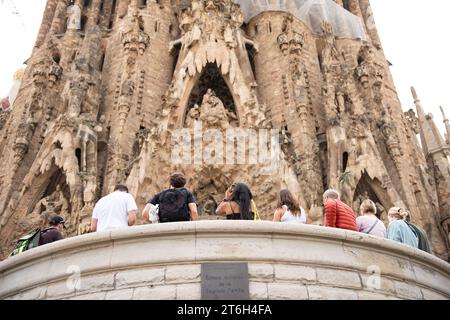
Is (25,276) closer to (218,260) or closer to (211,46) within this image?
(218,260)

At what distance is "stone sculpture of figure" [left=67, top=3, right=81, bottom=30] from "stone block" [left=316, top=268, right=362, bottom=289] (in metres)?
15.6

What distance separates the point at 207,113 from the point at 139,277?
8.56 metres

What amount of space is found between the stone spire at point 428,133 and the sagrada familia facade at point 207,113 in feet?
0.26

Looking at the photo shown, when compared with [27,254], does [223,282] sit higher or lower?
lower

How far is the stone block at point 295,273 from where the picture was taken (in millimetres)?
5656

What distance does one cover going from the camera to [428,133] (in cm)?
1995

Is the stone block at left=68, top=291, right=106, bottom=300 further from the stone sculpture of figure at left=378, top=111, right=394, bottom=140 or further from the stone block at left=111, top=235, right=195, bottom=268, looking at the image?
the stone sculpture of figure at left=378, top=111, right=394, bottom=140

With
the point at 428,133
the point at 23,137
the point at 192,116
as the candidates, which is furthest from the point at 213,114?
the point at 428,133

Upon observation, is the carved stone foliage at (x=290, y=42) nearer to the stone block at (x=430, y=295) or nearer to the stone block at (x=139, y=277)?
the stone block at (x=430, y=295)

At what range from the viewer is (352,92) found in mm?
15703
